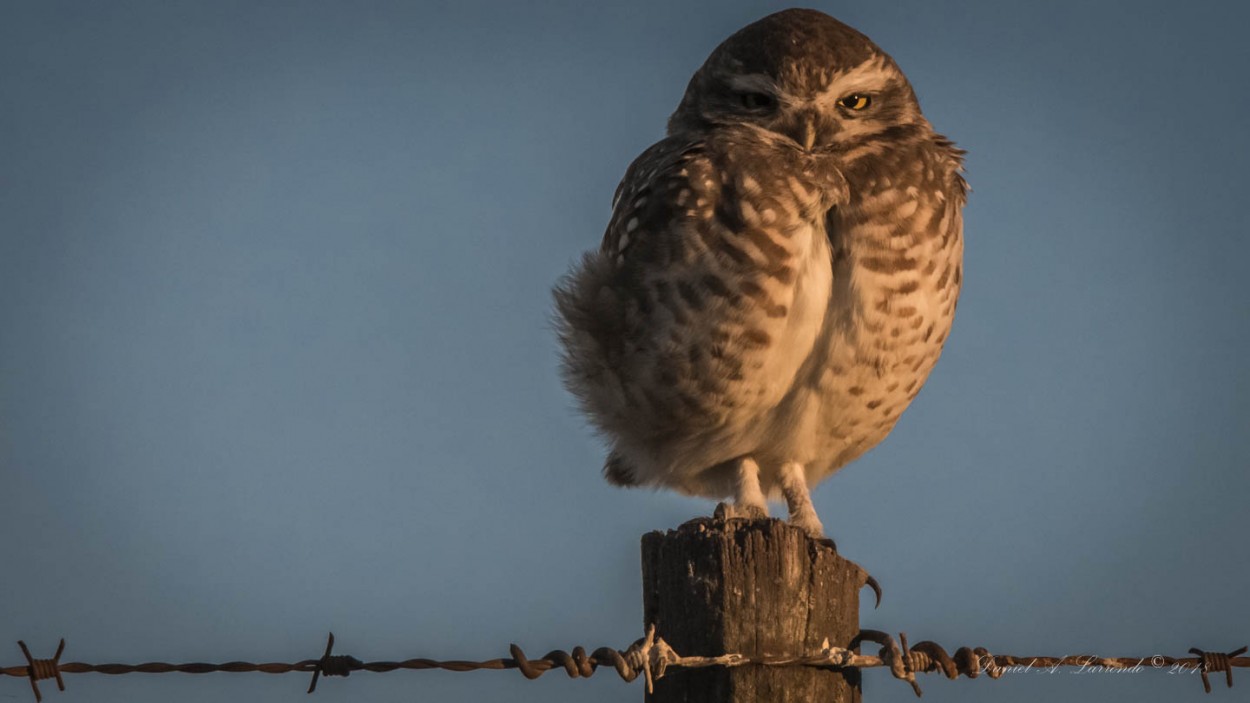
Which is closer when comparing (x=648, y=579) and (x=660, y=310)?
(x=648, y=579)

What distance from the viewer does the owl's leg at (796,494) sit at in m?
6.34

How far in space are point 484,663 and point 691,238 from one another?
228 cm

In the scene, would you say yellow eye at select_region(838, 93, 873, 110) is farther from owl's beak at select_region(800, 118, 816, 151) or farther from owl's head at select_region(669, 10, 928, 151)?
owl's beak at select_region(800, 118, 816, 151)

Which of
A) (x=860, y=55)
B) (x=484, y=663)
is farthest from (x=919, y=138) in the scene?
(x=484, y=663)

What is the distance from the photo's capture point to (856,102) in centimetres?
618

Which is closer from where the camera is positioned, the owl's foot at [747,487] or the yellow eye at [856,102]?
the yellow eye at [856,102]

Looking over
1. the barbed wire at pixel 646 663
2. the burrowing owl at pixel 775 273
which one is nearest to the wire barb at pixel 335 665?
the barbed wire at pixel 646 663

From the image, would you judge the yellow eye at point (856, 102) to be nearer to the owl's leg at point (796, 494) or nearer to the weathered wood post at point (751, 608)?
the owl's leg at point (796, 494)

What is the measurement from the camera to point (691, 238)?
5.73 m

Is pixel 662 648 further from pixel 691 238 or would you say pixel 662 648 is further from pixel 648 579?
pixel 691 238

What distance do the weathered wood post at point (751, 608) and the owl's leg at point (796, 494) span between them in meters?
2.18

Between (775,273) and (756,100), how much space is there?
1.01m

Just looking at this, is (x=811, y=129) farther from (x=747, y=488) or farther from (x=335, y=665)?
(x=335, y=665)

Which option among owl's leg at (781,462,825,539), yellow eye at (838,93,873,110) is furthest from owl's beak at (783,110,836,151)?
owl's leg at (781,462,825,539)
